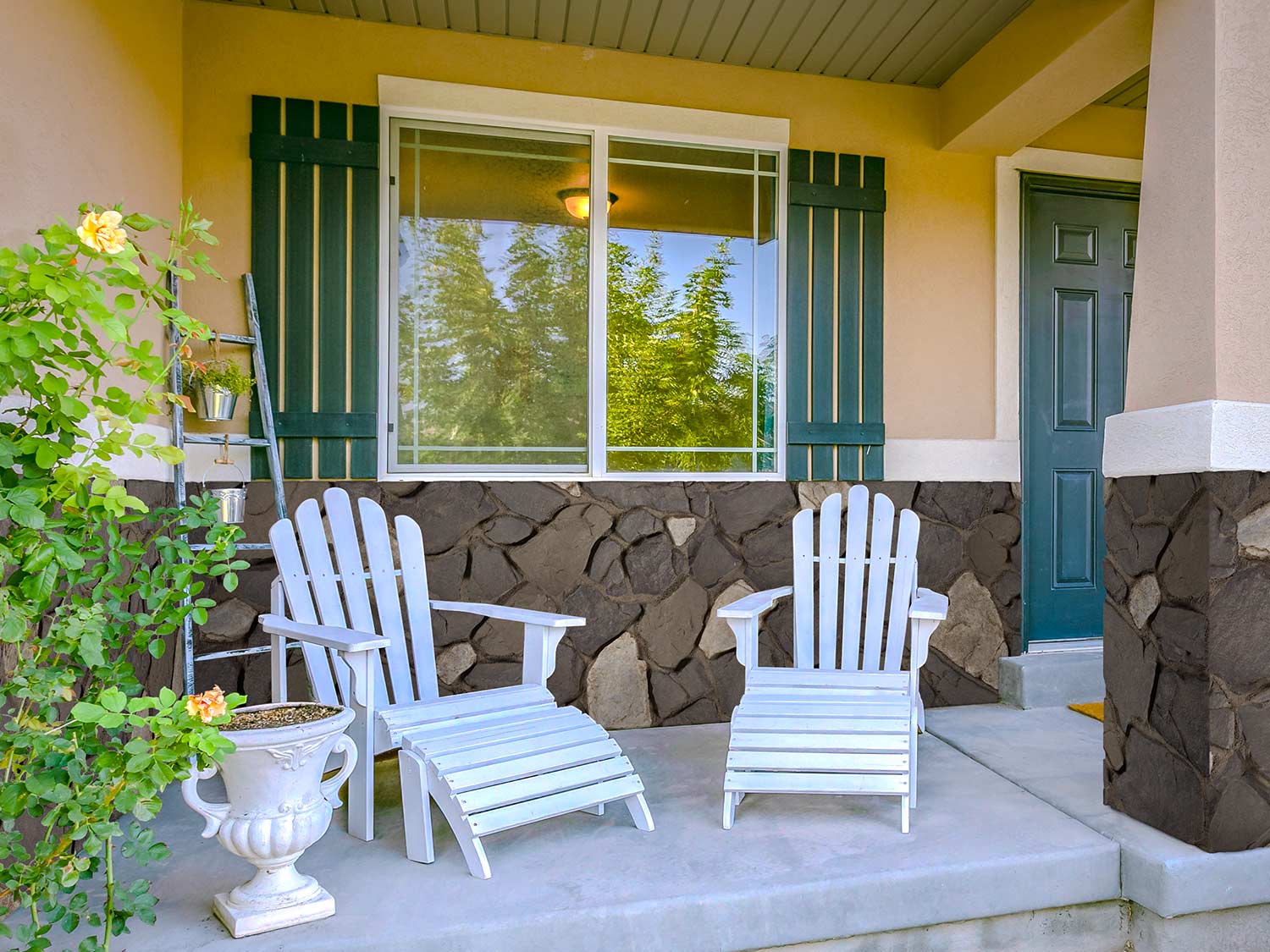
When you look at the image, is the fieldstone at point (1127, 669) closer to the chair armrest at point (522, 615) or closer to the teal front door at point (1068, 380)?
the teal front door at point (1068, 380)

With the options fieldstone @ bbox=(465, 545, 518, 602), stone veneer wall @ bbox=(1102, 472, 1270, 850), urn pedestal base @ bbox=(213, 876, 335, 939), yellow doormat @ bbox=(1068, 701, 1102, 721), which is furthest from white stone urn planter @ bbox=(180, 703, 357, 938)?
yellow doormat @ bbox=(1068, 701, 1102, 721)

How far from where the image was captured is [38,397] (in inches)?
59.2

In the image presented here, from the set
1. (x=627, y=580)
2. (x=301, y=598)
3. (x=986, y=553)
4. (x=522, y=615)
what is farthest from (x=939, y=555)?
(x=301, y=598)

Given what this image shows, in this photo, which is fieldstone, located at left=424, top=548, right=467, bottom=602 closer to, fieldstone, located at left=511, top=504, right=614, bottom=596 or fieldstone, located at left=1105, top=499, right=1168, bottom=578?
fieldstone, located at left=511, top=504, right=614, bottom=596

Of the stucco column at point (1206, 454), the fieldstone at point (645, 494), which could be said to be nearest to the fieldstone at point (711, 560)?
the fieldstone at point (645, 494)

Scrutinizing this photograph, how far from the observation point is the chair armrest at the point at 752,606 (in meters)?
2.69

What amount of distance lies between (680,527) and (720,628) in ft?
1.47

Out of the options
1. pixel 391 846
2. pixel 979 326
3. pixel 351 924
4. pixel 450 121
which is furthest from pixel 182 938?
pixel 979 326

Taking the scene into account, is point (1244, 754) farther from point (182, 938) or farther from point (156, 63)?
point (156, 63)

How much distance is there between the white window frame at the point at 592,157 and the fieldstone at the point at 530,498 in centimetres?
4

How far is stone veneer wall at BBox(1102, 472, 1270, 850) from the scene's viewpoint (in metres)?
2.28

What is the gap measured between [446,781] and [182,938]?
24.1 inches

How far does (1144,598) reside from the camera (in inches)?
98.7

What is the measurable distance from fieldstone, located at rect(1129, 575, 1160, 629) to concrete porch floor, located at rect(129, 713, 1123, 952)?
60 cm
